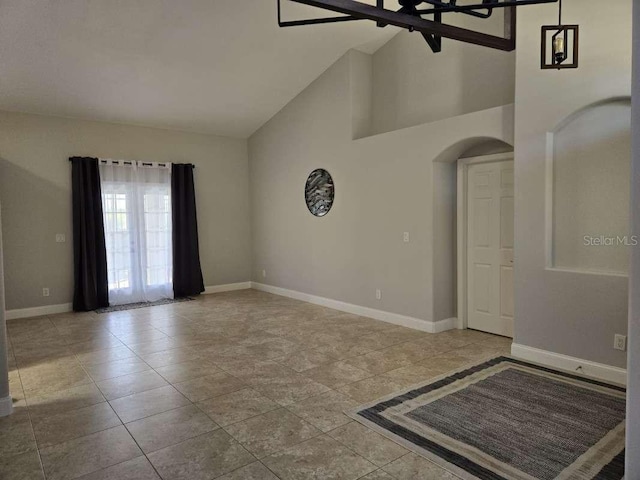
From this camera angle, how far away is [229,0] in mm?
4391

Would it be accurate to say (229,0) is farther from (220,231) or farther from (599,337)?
(599,337)

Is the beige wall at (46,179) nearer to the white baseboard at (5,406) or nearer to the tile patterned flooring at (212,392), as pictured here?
the tile patterned flooring at (212,392)

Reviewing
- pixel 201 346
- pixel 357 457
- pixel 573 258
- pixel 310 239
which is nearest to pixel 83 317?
pixel 201 346

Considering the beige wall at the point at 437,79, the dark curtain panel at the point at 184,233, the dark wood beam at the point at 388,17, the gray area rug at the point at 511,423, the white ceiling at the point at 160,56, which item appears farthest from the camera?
the dark curtain panel at the point at 184,233

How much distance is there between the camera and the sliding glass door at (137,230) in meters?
6.44

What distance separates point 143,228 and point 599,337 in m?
6.09

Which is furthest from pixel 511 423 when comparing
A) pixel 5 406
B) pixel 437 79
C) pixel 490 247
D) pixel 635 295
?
pixel 437 79

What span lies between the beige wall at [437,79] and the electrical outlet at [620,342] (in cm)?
251

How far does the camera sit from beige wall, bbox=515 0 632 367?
327cm

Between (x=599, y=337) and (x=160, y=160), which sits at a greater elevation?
(x=160, y=160)

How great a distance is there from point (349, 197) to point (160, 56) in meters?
2.90

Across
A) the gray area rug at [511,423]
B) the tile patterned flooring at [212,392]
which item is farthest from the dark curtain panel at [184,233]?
the gray area rug at [511,423]

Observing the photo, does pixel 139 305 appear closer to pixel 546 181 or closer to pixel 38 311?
pixel 38 311

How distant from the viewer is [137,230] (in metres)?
6.65
